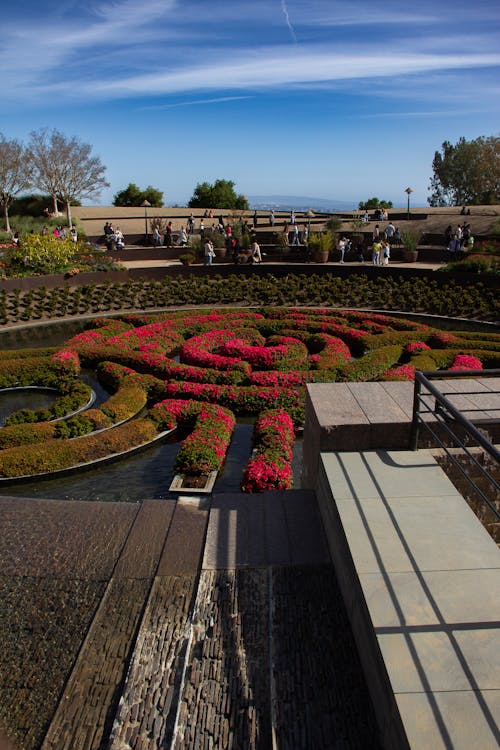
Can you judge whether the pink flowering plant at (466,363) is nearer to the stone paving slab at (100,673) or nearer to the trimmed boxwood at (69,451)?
the trimmed boxwood at (69,451)

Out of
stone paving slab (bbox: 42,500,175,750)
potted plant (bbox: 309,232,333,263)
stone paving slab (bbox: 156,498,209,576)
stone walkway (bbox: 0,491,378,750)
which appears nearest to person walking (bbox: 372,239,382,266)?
potted plant (bbox: 309,232,333,263)

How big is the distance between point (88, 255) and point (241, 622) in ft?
72.6

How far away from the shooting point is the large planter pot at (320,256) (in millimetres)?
25062

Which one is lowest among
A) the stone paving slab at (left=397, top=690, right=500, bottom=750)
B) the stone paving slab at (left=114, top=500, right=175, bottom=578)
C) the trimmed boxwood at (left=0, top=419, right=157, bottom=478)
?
the trimmed boxwood at (left=0, top=419, right=157, bottom=478)

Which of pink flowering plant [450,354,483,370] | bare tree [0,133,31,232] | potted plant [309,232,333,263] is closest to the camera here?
pink flowering plant [450,354,483,370]

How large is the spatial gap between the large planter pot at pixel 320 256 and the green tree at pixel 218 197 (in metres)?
24.3

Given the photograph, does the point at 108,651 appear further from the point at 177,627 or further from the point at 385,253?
the point at 385,253

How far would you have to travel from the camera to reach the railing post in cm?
491

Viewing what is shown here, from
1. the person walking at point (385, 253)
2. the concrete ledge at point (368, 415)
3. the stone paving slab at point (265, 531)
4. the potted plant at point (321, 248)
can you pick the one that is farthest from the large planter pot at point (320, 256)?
the stone paving slab at point (265, 531)

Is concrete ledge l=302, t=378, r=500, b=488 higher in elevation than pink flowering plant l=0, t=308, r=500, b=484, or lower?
higher

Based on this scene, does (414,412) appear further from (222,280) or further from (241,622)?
(222,280)

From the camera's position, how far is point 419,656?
2.97 metres

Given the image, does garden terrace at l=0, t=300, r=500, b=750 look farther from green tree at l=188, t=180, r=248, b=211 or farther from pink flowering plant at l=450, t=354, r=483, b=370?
green tree at l=188, t=180, r=248, b=211

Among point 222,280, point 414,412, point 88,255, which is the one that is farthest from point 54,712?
point 88,255
